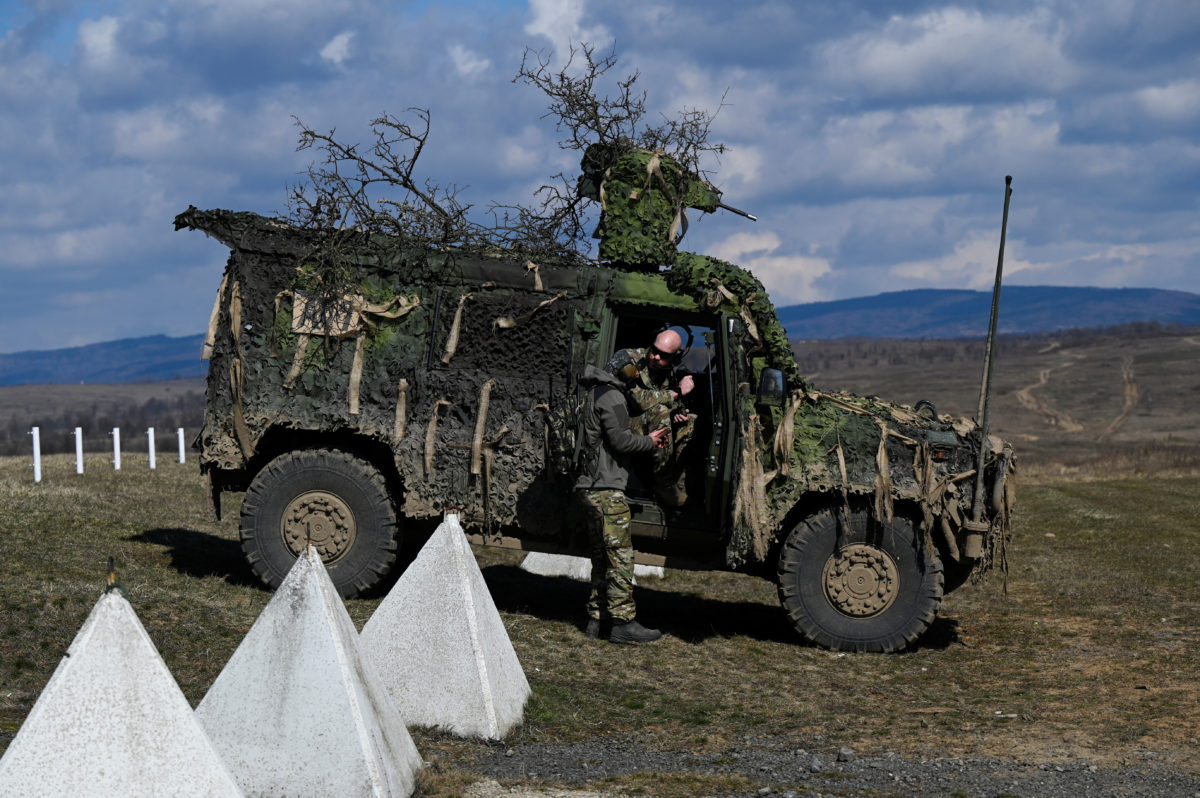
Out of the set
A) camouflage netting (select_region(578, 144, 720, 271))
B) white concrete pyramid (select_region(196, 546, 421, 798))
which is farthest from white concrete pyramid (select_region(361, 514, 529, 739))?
camouflage netting (select_region(578, 144, 720, 271))

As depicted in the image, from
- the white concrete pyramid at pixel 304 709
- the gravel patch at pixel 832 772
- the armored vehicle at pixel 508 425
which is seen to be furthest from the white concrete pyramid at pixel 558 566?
the white concrete pyramid at pixel 304 709

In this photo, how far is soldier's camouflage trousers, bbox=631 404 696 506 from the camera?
933cm

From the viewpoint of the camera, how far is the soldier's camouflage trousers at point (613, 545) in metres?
8.73

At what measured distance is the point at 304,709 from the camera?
521 cm

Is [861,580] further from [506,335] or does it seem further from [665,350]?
[506,335]

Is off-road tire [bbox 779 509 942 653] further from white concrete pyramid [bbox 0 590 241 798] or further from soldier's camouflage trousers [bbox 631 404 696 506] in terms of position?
white concrete pyramid [bbox 0 590 241 798]

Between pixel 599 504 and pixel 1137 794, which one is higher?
pixel 599 504

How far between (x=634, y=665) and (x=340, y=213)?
13.6 feet

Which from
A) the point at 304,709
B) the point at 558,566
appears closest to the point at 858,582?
the point at 558,566

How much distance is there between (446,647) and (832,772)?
2.03 metres

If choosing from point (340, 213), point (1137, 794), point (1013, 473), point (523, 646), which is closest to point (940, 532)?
point (1013, 473)

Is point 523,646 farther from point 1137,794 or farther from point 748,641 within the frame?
point 1137,794

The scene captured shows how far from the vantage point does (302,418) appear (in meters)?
9.40

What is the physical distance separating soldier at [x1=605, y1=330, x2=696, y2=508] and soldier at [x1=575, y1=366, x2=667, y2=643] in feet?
0.71
